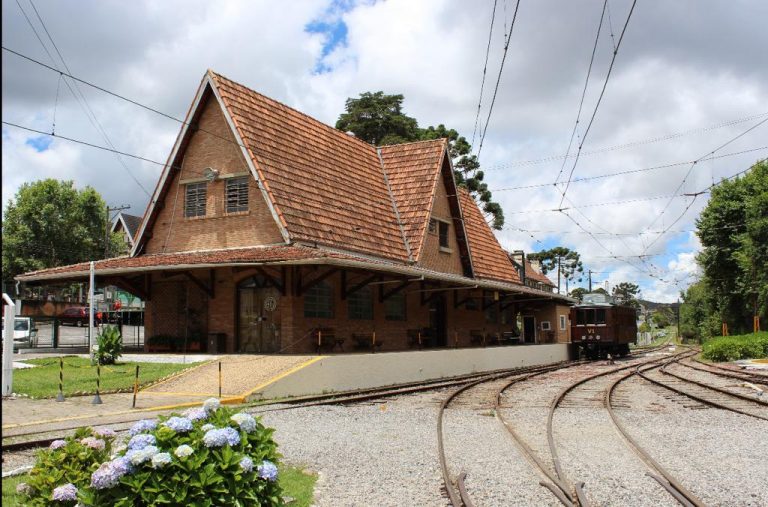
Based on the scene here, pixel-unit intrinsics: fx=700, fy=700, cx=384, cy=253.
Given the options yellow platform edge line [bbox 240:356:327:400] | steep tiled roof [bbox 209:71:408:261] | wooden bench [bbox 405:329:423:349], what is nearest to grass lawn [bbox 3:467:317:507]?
yellow platform edge line [bbox 240:356:327:400]

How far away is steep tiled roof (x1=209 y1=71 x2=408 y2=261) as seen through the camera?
21812mm

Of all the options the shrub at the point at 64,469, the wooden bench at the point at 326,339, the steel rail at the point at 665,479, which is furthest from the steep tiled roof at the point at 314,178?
the shrub at the point at 64,469

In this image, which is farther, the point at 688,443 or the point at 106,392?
the point at 106,392

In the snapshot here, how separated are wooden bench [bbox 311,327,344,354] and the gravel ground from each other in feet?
30.1

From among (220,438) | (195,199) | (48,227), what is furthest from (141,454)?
(48,227)

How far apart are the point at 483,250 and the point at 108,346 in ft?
66.3

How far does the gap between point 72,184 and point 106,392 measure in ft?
148

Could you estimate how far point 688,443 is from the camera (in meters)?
9.62

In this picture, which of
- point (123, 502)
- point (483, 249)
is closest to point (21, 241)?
point (483, 249)

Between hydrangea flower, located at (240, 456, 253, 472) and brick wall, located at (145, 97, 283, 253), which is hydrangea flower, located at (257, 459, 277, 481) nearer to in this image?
hydrangea flower, located at (240, 456, 253, 472)

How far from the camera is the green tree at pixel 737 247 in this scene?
1457 inches

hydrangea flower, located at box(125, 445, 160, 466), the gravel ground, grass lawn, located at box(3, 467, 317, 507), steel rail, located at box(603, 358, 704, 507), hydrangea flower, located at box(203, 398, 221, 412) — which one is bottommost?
the gravel ground

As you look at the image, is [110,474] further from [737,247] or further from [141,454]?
[737,247]

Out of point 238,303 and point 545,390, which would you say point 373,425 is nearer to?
point 545,390
